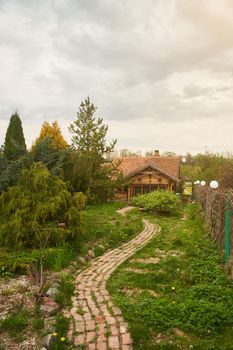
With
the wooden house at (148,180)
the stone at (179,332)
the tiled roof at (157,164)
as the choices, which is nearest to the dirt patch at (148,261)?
the stone at (179,332)

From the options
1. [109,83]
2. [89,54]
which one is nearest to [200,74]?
[109,83]

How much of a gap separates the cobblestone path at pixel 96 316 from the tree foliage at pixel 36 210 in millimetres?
1745

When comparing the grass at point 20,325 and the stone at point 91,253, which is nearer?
the grass at point 20,325

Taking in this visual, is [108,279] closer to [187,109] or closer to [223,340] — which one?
[223,340]

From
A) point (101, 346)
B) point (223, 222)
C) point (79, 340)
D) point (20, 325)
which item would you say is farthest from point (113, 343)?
point (223, 222)

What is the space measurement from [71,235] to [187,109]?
13689 mm

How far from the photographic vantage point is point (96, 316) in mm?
5496

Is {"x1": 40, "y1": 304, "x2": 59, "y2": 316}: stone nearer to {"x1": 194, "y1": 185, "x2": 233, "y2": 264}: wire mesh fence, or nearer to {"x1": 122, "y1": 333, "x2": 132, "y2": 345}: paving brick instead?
{"x1": 122, "y1": 333, "x2": 132, "y2": 345}: paving brick

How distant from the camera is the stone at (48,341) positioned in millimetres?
4496

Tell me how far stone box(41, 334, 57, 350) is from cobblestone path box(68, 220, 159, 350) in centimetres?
29

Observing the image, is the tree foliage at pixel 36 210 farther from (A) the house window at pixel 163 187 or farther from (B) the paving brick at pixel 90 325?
(A) the house window at pixel 163 187

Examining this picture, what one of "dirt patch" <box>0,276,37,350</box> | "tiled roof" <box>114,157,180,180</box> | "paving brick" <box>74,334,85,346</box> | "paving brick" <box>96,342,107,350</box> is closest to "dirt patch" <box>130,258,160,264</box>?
"dirt patch" <box>0,276,37,350</box>

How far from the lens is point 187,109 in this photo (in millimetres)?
20578

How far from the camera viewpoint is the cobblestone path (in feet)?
15.4
